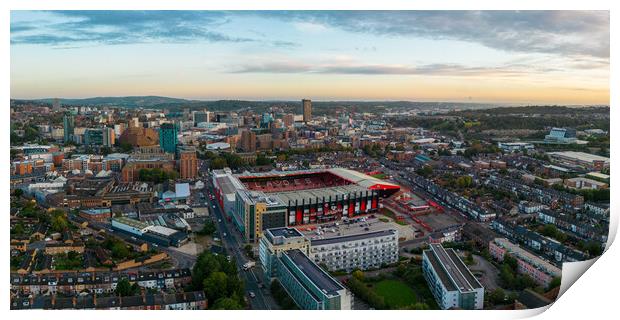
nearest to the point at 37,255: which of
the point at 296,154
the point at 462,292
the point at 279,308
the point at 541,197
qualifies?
the point at 279,308

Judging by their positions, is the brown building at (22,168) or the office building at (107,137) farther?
the office building at (107,137)

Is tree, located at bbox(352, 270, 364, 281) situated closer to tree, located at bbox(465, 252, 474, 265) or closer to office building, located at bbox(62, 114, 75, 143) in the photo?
tree, located at bbox(465, 252, 474, 265)

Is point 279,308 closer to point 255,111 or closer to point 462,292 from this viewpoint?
point 462,292

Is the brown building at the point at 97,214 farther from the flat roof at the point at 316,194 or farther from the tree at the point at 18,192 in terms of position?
the flat roof at the point at 316,194

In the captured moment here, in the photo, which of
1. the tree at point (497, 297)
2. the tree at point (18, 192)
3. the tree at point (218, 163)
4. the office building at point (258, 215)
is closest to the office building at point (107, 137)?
the tree at point (218, 163)

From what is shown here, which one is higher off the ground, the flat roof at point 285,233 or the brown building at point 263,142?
the brown building at point 263,142

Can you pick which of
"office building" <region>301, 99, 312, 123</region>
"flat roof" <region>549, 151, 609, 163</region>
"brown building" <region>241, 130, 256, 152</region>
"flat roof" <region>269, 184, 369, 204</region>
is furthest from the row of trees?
"office building" <region>301, 99, 312, 123</region>

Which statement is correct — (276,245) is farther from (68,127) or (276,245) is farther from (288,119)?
(288,119)
